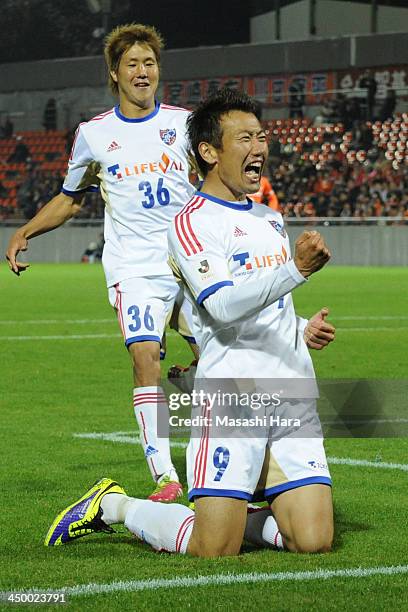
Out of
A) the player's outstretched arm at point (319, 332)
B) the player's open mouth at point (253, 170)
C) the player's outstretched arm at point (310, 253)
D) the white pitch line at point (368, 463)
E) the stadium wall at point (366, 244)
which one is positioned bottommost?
the stadium wall at point (366, 244)

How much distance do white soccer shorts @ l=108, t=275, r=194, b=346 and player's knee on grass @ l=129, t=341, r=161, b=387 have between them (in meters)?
0.04

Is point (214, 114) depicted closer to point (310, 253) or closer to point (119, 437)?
point (310, 253)

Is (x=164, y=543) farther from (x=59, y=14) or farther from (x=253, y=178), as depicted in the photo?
(x=59, y=14)

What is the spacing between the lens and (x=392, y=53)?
39.3 meters

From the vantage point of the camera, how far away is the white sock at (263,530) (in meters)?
5.04

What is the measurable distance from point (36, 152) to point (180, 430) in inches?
1581

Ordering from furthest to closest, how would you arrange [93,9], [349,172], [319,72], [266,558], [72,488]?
[93,9] → [319,72] → [349,172] → [72,488] → [266,558]

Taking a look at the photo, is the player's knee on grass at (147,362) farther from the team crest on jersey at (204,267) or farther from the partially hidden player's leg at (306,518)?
the team crest on jersey at (204,267)

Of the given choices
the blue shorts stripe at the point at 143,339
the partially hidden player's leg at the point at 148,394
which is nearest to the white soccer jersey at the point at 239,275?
the partially hidden player's leg at the point at 148,394

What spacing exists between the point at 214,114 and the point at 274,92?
38.3 meters

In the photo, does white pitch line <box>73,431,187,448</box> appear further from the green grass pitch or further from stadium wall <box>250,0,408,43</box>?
stadium wall <box>250,0,408,43</box>

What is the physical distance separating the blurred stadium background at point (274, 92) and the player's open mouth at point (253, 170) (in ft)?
89.9

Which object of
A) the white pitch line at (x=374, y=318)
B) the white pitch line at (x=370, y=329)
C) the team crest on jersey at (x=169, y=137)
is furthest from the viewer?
the white pitch line at (x=374, y=318)

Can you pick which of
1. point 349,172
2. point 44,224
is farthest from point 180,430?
point 349,172
